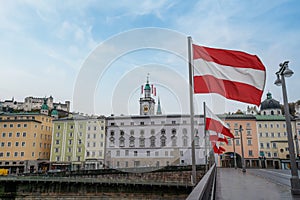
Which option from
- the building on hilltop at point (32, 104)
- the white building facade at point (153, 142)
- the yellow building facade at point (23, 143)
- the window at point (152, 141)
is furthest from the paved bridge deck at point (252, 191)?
the building on hilltop at point (32, 104)

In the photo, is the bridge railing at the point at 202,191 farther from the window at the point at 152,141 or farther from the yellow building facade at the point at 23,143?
the yellow building facade at the point at 23,143

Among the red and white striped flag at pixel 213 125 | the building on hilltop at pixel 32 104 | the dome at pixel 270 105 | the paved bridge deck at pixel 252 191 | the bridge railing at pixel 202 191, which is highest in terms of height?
the building on hilltop at pixel 32 104

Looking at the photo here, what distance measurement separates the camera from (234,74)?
316 inches

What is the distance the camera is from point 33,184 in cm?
4303

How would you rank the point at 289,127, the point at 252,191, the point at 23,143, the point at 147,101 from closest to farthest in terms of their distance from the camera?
the point at 289,127, the point at 252,191, the point at 23,143, the point at 147,101

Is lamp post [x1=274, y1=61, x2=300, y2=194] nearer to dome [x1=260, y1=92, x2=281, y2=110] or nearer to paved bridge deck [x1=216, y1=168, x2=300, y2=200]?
paved bridge deck [x1=216, y1=168, x2=300, y2=200]

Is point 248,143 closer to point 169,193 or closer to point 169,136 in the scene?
point 169,136

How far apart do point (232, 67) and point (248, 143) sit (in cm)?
6058

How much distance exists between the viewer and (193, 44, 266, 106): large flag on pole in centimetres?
782

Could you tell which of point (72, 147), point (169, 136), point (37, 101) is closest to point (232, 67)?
point (169, 136)

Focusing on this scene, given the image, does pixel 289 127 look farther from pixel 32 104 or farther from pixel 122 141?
pixel 32 104

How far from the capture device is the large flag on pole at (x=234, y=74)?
7.82 metres

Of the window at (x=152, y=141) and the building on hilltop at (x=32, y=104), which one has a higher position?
the building on hilltop at (x=32, y=104)

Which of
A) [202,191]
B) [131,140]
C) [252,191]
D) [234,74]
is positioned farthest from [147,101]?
[202,191]
